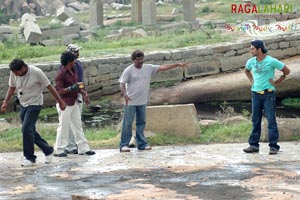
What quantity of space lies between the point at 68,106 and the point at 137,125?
45.3 inches

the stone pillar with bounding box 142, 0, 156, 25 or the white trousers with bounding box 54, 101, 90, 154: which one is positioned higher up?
the stone pillar with bounding box 142, 0, 156, 25

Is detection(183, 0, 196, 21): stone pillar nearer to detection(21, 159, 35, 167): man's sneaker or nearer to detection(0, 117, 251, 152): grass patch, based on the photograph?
detection(0, 117, 251, 152): grass patch

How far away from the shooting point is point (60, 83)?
11.0m

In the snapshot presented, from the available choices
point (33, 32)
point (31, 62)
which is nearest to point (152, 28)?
point (33, 32)

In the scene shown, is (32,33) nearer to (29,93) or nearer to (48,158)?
(48,158)

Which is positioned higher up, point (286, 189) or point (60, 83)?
point (60, 83)

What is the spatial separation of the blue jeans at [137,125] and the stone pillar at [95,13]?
69.3ft

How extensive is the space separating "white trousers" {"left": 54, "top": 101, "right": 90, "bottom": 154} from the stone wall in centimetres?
750

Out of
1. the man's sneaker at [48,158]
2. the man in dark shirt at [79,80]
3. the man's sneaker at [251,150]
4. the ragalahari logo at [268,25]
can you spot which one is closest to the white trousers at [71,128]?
the man in dark shirt at [79,80]

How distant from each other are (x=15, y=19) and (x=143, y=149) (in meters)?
37.5

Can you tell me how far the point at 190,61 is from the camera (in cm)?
2095

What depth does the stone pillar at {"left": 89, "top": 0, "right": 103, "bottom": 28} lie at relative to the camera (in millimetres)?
32400

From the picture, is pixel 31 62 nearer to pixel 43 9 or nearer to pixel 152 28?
pixel 152 28

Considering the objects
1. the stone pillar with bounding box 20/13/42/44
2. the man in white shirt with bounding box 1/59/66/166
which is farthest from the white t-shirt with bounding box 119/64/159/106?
the stone pillar with bounding box 20/13/42/44
